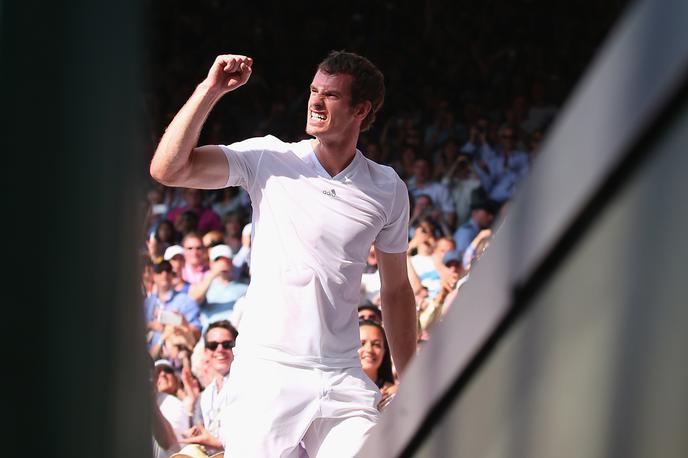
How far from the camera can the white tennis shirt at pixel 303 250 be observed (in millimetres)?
3059

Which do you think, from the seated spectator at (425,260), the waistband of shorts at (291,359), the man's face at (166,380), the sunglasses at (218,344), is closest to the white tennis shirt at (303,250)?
the waistband of shorts at (291,359)

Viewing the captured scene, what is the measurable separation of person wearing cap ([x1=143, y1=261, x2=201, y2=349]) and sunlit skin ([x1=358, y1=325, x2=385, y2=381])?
208 cm

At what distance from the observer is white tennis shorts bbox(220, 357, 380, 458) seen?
301 cm

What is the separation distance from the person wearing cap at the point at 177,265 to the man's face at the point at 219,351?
6.54 ft

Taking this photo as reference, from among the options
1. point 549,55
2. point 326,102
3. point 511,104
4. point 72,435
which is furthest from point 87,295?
point 549,55

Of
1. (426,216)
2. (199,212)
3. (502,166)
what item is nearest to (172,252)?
(199,212)

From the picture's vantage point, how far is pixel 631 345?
802mm

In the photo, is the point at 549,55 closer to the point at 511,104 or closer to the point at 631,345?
the point at 511,104

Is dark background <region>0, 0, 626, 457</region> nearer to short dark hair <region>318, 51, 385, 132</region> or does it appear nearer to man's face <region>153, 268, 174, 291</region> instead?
short dark hair <region>318, 51, 385, 132</region>

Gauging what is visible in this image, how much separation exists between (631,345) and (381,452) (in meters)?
0.37

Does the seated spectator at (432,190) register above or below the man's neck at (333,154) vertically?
below

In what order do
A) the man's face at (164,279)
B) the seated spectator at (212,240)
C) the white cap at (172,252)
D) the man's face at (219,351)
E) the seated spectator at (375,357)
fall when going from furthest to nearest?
the seated spectator at (212,240) → the white cap at (172,252) → the man's face at (164,279) → the man's face at (219,351) → the seated spectator at (375,357)

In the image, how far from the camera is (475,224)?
8.27 metres

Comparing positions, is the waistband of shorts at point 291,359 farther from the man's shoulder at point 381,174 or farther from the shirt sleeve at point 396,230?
the man's shoulder at point 381,174
